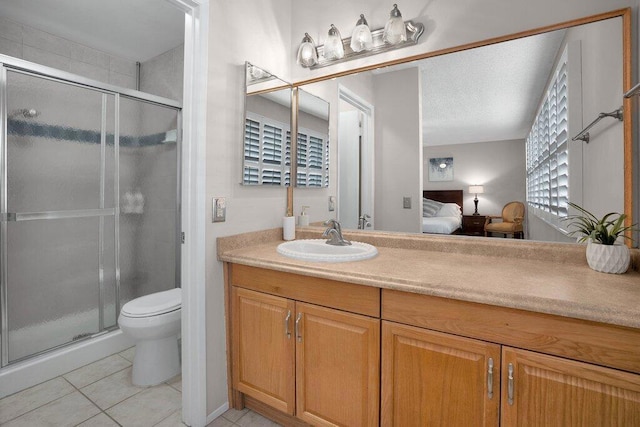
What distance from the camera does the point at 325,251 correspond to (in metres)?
1.73

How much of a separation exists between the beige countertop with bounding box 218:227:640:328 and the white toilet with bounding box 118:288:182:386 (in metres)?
0.66

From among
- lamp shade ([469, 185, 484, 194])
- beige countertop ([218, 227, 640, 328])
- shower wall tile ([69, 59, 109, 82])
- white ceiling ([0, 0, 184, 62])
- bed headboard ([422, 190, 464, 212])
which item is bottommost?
beige countertop ([218, 227, 640, 328])

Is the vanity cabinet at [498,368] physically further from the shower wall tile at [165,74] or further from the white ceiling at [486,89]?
the shower wall tile at [165,74]

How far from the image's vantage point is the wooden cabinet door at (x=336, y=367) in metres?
1.17

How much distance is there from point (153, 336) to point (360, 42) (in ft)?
6.69

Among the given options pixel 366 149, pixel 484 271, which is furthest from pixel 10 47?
pixel 484 271

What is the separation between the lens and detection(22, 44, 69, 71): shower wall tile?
7.98 feet

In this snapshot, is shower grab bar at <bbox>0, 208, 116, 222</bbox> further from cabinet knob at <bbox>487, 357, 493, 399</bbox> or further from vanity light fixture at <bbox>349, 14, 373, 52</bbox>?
cabinet knob at <bbox>487, 357, 493, 399</bbox>

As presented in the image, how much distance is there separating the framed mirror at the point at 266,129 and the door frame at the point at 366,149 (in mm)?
381

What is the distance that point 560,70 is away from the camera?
1.32m

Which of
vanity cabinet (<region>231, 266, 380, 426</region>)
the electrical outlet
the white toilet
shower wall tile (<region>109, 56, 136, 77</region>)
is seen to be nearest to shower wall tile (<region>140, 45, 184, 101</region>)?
shower wall tile (<region>109, 56, 136, 77</region>)

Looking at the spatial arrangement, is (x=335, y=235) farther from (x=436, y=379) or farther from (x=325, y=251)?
(x=436, y=379)

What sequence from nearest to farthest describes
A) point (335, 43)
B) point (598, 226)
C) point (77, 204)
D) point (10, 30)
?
point (598, 226) → point (335, 43) → point (77, 204) → point (10, 30)

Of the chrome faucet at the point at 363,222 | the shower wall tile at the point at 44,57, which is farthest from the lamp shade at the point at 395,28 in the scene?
the shower wall tile at the point at 44,57
